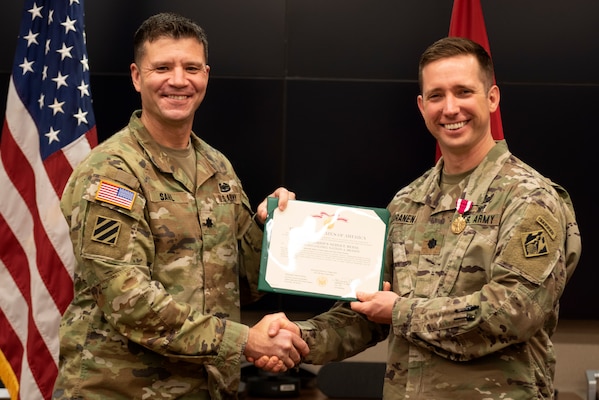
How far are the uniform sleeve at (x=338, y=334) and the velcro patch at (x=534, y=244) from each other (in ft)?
2.56

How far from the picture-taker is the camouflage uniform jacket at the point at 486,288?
2.58 m

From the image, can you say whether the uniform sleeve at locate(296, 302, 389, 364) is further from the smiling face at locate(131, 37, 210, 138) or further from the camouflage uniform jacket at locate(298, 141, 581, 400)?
the smiling face at locate(131, 37, 210, 138)

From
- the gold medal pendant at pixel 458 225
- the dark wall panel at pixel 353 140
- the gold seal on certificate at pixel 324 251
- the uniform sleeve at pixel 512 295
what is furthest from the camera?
the dark wall panel at pixel 353 140

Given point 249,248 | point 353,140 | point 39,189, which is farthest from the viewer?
point 353,140

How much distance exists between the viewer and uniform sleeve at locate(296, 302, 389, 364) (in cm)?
314

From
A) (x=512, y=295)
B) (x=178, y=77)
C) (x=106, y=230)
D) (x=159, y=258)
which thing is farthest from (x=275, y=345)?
(x=178, y=77)

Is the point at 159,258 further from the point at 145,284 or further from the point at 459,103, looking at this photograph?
the point at 459,103

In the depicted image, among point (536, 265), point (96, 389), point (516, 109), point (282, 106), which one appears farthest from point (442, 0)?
point (96, 389)

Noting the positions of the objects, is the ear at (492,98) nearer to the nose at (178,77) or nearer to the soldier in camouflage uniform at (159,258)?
the soldier in camouflage uniform at (159,258)

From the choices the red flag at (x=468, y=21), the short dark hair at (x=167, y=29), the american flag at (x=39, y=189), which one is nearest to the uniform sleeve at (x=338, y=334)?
the short dark hair at (x=167, y=29)

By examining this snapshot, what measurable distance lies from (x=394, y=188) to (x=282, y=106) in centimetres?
75

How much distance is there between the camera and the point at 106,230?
2.80m

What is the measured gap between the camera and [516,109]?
460 cm

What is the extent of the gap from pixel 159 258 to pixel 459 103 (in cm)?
112
